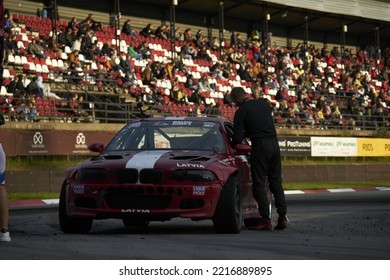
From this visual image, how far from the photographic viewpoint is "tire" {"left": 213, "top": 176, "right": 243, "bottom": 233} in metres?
11.1

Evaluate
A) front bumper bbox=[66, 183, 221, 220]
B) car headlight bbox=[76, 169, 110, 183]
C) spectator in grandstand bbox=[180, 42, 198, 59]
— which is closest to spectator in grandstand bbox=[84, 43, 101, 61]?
spectator in grandstand bbox=[180, 42, 198, 59]

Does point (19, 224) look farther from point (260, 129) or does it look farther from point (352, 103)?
point (352, 103)

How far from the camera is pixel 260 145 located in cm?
1249

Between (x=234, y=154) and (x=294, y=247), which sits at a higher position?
(x=234, y=154)

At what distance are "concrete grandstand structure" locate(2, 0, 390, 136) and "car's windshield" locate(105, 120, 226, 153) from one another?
14770mm

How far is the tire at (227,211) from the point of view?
11133 millimetres

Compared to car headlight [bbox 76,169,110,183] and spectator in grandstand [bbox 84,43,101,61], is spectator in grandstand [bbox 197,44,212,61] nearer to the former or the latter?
spectator in grandstand [bbox 84,43,101,61]

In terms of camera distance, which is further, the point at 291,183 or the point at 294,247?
the point at 291,183

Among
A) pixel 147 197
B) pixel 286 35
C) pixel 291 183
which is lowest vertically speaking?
pixel 291 183

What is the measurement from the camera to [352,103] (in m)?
46.2

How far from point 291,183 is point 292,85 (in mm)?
11039

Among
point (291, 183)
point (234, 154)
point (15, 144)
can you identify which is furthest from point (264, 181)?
point (291, 183)

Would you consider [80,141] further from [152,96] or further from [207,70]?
[207,70]

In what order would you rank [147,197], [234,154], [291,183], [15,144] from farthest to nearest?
1. [291,183]
2. [15,144]
3. [234,154]
4. [147,197]
